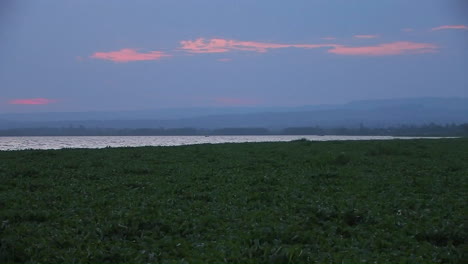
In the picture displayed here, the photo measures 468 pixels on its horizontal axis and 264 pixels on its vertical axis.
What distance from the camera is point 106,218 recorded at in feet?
29.0

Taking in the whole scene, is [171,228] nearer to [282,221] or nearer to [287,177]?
[282,221]

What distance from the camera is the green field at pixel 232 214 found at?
6930mm

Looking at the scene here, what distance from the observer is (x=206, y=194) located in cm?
1141

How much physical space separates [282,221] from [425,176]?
26.3 ft

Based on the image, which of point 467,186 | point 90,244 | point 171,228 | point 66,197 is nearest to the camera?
point 90,244

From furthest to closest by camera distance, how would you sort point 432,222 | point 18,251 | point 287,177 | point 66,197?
point 287,177, point 66,197, point 432,222, point 18,251

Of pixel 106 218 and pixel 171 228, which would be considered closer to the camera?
pixel 171 228

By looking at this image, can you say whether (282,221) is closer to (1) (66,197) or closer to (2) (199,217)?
(2) (199,217)

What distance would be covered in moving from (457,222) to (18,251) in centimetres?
744

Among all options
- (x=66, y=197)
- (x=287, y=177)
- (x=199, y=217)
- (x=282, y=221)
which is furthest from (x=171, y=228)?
(x=287, y=177)

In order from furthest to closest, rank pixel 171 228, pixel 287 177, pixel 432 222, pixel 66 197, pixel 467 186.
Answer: pixel 287 177, pixel 467 186, pixel 66 197, pixel 432 222, pixel 171 228

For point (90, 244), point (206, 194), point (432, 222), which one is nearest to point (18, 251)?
point (90, 244)

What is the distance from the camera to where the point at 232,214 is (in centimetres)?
936

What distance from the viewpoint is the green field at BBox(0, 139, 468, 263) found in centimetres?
693
